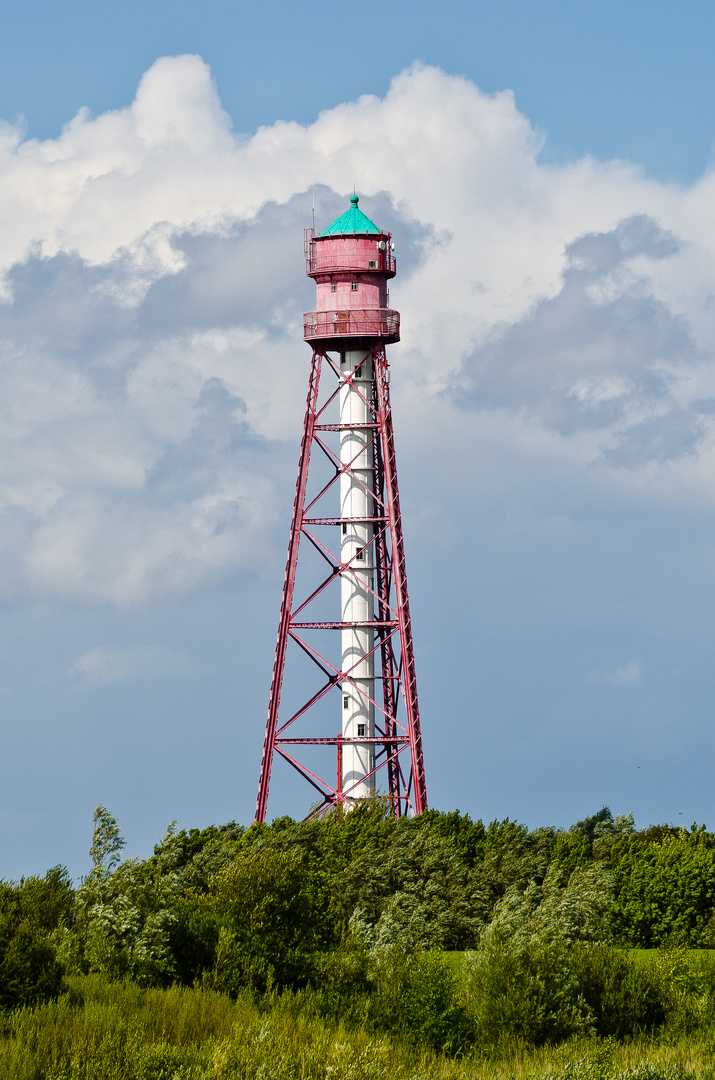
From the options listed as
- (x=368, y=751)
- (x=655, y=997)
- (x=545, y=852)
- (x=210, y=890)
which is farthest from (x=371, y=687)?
(x=655, y=997)

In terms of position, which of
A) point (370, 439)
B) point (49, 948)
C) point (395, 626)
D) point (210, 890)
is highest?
point (370, 439)

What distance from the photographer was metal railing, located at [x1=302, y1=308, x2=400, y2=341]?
92.0m

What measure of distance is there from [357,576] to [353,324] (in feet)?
39.5

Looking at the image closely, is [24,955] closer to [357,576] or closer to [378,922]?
[378,922]

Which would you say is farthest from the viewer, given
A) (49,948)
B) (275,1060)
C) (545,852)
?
(545,852)

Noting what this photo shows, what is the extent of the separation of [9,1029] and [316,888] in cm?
2079

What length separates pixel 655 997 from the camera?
6419 cm

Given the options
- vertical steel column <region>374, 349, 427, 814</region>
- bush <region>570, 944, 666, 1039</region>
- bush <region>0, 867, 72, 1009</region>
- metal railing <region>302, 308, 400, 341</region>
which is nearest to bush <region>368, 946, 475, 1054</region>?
bush <region>570, 944, 666, 1039</region>

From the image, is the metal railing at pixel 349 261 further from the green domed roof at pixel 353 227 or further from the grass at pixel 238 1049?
the grass at pixel 238 1049

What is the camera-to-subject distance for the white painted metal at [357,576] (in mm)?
90938

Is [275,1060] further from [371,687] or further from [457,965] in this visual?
[371,687]

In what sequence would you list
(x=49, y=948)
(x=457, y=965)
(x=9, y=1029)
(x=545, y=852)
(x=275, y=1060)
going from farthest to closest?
(x=545, y=852) < (x=457, y=965) < (x=49, y=948) < (x=9, y=1029) < (x=275, y=1060)

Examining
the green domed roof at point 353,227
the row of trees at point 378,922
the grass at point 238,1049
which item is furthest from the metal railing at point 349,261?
the grass at point 238,1049

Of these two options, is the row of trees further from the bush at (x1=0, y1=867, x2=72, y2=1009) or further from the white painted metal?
the white painted metal
